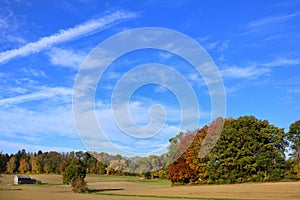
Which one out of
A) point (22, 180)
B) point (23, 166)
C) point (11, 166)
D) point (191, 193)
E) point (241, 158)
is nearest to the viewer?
point (191, 193)

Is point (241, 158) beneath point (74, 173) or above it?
above

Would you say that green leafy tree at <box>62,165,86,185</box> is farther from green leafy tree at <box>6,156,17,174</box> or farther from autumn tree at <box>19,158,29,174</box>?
green leafy tree at <box>6,156,17,174</box>

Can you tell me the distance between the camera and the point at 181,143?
2918 inches

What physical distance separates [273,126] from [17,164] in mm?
117699

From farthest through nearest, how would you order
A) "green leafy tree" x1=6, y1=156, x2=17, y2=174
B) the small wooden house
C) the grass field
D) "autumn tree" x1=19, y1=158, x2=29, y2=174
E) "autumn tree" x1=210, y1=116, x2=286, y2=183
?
"green leafy tree" x1=6, y1=156, x2=17, y2=174 < "autumn tree" x1=19, y1=158, x2=29, y2=174 < the small wooden house < "autumn tree" x1=210, y1=116, x2=286, y2=183 < the grass field

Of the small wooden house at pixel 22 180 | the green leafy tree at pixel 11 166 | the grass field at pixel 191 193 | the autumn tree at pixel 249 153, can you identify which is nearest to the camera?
the grass field at pixel 191 193

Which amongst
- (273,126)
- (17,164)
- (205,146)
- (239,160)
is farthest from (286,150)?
(17,164)

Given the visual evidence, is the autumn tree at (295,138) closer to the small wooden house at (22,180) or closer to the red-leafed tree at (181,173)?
the red-leafed tree at (181,173)

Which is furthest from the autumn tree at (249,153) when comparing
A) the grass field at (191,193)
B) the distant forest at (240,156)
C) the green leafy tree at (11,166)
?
the green leafy tree at (11,166)

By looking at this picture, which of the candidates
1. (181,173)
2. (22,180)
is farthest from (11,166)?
(181,173)

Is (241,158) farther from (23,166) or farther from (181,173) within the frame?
(23,166)

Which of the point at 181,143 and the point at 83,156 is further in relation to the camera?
the point at 83,156

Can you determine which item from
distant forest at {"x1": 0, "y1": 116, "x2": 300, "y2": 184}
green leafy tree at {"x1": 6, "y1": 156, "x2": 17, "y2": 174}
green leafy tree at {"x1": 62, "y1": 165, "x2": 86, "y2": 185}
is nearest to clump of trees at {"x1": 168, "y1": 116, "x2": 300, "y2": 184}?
distant forest at {"x1": 0, "y1": 116, "x2": 300, "y2": 184}

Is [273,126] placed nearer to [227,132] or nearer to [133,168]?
[227,132]
